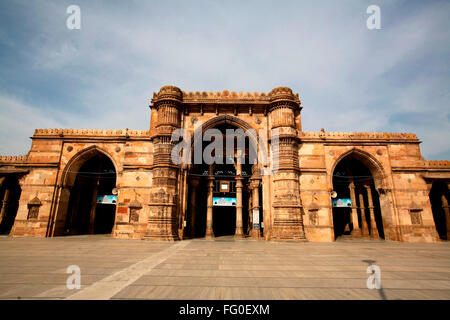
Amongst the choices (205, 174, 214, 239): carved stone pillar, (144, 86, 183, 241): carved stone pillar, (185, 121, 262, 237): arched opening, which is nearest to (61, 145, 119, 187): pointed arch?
(144, 86, 183, 241): carved stone pillar

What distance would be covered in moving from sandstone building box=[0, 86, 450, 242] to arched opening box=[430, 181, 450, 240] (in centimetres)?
26

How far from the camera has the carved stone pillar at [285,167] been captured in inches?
621

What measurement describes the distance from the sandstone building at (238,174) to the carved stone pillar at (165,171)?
0.24 feet

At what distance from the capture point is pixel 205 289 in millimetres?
5367

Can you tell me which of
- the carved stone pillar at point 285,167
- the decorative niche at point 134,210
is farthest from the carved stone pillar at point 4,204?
the carved stone pillar at point 285,167

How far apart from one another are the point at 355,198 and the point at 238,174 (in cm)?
1084

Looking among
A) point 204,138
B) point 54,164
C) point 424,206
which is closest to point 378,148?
point 424,206

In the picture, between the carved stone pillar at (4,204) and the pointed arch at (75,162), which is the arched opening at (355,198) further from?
the carved stone pillar at (4,204)

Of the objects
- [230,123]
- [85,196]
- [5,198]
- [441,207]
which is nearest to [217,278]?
[230,123]

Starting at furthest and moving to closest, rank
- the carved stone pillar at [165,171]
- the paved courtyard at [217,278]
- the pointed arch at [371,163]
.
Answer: the pointed arch at [371,163], the carved stone pillar at [165,171], the paved courtyard at [217,278]

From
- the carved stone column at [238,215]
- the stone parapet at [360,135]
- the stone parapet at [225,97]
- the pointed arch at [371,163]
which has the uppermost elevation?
the stone parapet at [225,97]

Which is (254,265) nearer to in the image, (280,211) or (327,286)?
(327,286)

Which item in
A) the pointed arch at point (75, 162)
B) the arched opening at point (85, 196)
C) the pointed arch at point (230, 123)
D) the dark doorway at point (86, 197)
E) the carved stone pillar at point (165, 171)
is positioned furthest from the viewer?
the dark doorway at point (86, 197)
